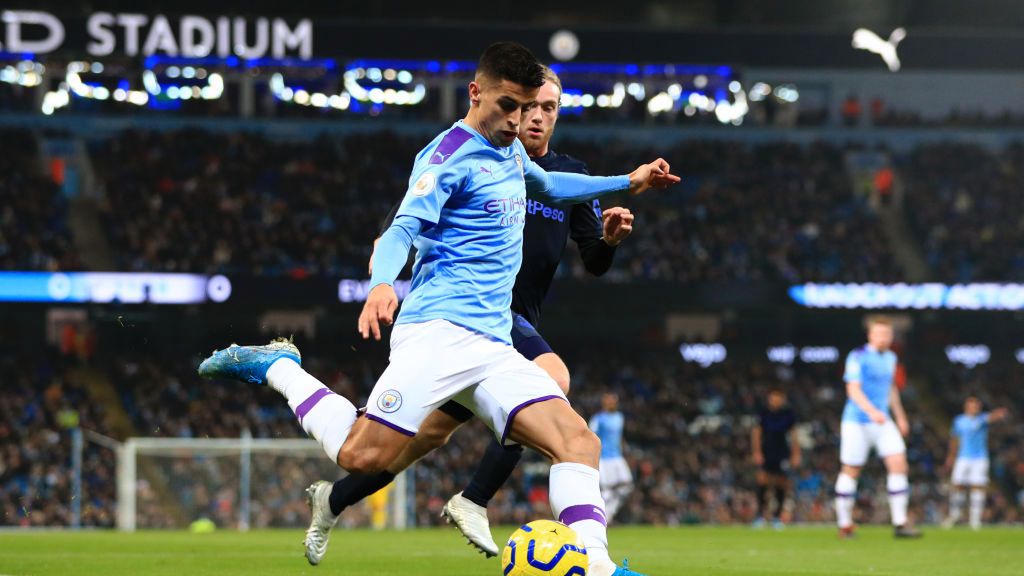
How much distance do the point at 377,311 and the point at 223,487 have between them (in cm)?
1624

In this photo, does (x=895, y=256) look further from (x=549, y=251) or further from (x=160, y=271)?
(x=549, y=251)

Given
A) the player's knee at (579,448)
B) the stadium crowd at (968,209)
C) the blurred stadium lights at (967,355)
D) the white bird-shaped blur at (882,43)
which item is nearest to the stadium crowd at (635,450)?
the blurred stadium lights at (967,355)

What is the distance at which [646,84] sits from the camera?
111 feet

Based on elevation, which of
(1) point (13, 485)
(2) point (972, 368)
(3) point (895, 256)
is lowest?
(1) point (13, 485)

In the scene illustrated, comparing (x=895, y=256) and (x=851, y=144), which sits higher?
(x=851, y=144)

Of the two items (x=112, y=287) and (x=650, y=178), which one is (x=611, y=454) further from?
(x=650, y=178)

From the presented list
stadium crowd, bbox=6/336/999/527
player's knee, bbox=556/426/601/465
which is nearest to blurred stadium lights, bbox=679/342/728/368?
stadium crowd, bbox=6/336/999/527

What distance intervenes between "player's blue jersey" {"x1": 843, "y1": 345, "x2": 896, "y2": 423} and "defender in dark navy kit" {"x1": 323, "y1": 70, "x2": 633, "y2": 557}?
680 cm

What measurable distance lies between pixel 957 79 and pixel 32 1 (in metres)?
25.2

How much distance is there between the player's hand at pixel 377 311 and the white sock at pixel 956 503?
21.8 metres

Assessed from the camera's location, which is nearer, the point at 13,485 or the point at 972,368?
the point at 13,485

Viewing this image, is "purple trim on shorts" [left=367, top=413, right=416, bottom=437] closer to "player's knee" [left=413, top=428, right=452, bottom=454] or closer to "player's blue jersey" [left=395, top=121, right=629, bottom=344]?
"player's blue jersey" [left=395, top=121, right=629, bottom=344]

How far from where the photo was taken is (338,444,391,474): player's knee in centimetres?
573

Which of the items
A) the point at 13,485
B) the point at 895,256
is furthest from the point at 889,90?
the point at 13,485
